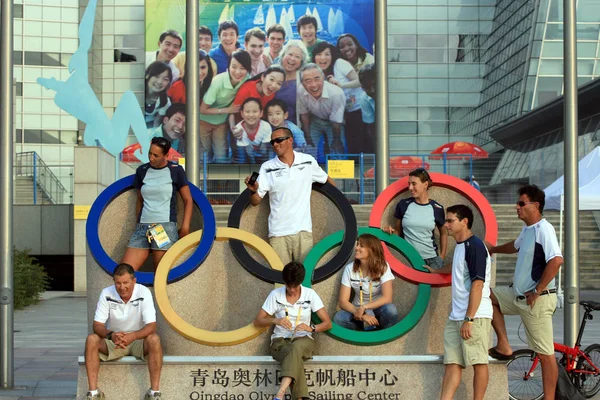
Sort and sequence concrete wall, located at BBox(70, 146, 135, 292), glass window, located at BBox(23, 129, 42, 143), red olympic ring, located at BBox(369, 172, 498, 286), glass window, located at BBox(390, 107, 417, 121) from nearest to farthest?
red olympic ring, located at BBox(369, 172, 498, 286)
concrete wall, located at BBox(70, 146, 135, 292)
glass window, located at BBox(23, 129, 42, 143)
glass window, located at BBox(390, 107, 417, 121)

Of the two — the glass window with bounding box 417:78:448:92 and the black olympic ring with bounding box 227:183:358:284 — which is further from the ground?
the glass window with bounding box 417:78:448:92

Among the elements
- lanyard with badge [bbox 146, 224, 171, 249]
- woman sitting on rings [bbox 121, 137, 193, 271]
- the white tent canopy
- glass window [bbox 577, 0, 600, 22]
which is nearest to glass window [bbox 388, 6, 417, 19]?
glass window [bbox 577, 0, 600, 22]

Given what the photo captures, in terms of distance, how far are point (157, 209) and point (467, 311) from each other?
9.53 ft

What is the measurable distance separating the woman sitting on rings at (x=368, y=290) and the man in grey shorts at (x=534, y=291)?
0.93 meters

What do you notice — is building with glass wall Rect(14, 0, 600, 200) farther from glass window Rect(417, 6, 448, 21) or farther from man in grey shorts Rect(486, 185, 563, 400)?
man in grey shorts Rect(486, 185, 563, 400)

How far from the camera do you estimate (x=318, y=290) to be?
8727 mm

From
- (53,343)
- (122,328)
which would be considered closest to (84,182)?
(53,343)

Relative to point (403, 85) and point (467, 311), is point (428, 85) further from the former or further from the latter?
point (467, 311)

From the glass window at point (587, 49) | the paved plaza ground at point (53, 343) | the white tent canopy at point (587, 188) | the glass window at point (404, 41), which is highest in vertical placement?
the glass window at point (404, 41)

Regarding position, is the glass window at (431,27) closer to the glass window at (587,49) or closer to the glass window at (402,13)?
the glass window at (402,13)

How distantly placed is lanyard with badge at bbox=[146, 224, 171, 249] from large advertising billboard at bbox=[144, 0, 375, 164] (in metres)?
46.9

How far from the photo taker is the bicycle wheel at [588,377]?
29.2 feet

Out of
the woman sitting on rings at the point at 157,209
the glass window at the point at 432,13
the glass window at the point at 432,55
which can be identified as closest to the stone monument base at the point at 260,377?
the woman sitting on rings at the point at 157,209

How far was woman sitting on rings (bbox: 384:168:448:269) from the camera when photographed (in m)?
8.85
